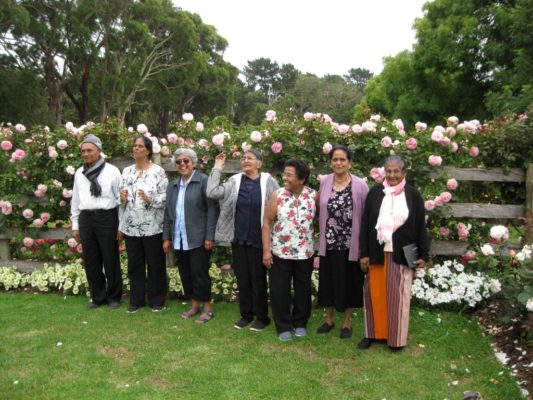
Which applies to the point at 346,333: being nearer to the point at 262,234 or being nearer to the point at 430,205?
the point at 262,234

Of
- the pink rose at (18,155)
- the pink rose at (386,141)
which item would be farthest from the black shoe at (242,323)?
the pink rose at (18,155)

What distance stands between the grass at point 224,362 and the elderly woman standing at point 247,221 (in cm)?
31

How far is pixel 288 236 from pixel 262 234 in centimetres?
24

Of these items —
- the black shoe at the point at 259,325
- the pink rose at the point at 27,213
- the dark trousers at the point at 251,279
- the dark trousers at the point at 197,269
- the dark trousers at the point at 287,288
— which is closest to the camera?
the dark trousers at the point at 287,288

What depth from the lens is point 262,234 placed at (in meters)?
4.08

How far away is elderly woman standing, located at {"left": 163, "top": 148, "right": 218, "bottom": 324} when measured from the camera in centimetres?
441

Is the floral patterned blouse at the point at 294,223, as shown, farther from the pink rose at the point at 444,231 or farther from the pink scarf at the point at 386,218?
the pink rose at the point at 444,231

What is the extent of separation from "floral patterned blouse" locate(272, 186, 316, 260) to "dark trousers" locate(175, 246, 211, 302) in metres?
0.84

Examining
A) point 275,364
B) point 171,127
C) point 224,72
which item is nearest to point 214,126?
point 171,127

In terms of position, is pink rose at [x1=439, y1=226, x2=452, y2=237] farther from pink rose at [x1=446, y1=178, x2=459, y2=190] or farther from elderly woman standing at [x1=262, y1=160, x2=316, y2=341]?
elderly woman standing at [x1=262, y1=160, x2=316, y2=341]

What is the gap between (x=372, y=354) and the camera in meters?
3.83

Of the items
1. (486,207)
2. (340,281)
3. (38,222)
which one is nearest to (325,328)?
A: (340,281)

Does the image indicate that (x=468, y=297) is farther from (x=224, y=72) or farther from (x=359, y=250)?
(x=224, y=72)

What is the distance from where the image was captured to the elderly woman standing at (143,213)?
4.58m
